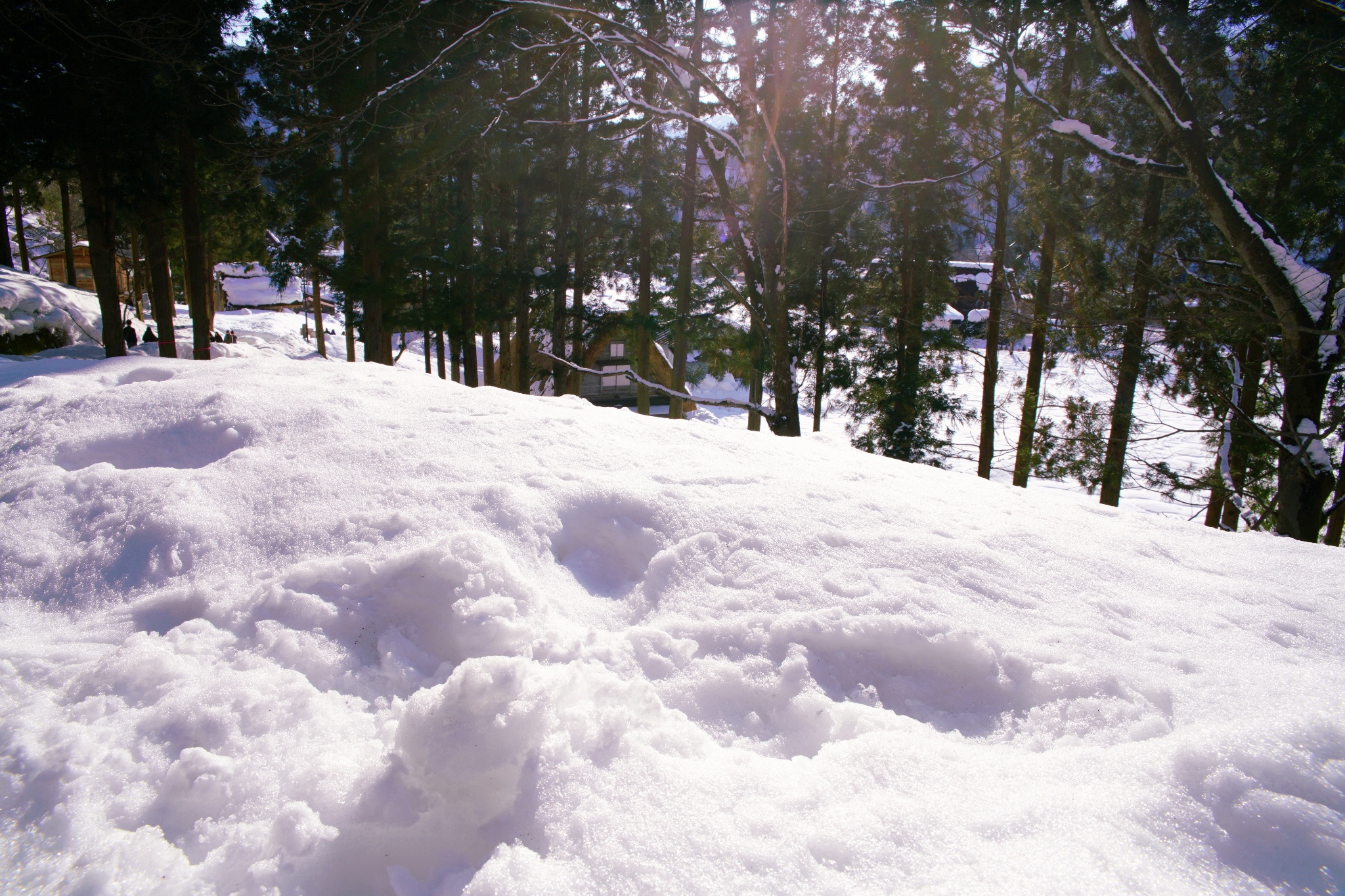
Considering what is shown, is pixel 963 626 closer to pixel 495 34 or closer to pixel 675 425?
pixel 675 425

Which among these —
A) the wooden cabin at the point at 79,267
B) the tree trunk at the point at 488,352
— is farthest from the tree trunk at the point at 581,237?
the wooden cabin at the point at 79,267

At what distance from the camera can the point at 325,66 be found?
9477mm

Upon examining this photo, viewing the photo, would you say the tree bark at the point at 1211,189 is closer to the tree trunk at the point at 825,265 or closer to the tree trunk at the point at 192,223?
the tree trunk at the point at 825,265

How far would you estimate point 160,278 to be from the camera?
12922 millimetres

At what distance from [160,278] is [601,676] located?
1566 cm

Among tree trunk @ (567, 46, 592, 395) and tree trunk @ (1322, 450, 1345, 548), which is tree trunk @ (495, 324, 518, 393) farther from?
tree trunk @ (1322, 450, 1345, 548)

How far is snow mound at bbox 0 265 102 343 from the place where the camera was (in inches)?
541

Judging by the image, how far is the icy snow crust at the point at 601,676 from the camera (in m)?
1.40

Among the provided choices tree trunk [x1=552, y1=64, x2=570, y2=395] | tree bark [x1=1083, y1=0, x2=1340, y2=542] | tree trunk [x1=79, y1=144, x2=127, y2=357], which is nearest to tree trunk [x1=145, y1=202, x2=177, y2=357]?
tree trunk [x1=79, y1=144, x2=127, y2=357]

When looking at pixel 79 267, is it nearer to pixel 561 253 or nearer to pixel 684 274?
pixel 561 253

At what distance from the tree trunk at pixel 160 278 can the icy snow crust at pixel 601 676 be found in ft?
33.4

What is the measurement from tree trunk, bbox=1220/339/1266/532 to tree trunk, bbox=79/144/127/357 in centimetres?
1806

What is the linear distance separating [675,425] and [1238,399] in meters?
8.54

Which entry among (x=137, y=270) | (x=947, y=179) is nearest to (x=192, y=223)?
(x=947, y=179)
